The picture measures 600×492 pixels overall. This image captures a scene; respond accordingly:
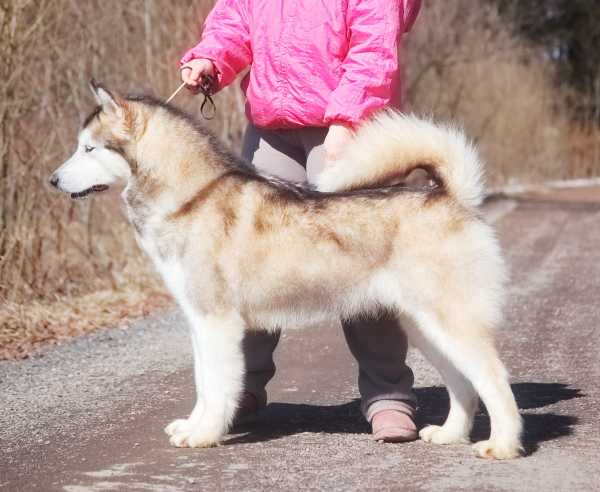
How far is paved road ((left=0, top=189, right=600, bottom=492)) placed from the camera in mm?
3893

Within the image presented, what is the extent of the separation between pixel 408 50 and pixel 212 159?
13334 mm

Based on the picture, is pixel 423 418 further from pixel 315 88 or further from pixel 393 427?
pixel 315 88

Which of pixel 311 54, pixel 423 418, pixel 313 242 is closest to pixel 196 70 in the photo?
pixel 311 54

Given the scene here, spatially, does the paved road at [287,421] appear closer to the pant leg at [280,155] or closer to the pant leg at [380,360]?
the pant leg at [380,360]

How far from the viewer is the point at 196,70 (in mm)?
4746

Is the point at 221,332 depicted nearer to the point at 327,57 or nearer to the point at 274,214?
the point at 274,214

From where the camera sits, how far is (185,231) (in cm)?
426

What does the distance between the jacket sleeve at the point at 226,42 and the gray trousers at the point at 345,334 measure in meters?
0.30

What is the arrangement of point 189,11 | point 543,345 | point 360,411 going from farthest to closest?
point 189,11
point 543,345
point 360,411

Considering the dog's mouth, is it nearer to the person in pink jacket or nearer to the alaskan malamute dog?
the alaskan malamute dog

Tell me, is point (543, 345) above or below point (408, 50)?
below

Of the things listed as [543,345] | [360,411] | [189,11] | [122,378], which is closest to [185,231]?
[360,411]

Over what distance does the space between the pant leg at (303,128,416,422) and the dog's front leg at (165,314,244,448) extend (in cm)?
66

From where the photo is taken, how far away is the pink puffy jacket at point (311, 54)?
4.48 m
